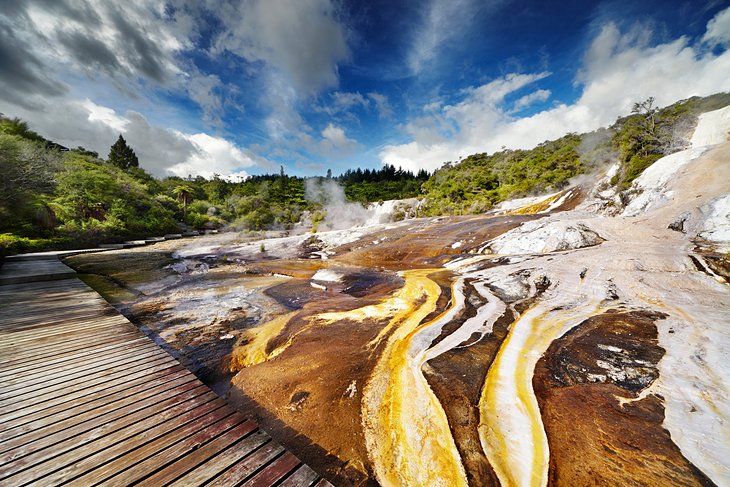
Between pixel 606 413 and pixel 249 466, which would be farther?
pixel 606 413

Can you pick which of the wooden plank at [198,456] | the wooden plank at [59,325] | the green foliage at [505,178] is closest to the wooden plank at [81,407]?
the wooden plank at [198,456]

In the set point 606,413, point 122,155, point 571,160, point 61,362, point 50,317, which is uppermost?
point 122,155

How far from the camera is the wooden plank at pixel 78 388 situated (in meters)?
2.50

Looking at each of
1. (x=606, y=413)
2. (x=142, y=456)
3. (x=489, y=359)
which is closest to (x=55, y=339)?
(x=142, y=456)

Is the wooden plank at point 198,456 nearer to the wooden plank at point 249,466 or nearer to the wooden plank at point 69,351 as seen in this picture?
the wooden plank at point 249,466

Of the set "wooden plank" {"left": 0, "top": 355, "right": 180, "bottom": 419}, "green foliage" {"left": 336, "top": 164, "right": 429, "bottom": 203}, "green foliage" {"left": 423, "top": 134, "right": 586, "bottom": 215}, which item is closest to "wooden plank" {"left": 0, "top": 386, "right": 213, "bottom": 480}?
"wooden plank" {"left": 0, "top": 355, "right": 180, "bottom": 419}

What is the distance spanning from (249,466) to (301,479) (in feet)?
1.46

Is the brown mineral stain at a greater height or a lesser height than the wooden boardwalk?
lesser

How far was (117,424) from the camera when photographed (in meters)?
2.35

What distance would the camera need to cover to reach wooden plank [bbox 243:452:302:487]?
1.87m

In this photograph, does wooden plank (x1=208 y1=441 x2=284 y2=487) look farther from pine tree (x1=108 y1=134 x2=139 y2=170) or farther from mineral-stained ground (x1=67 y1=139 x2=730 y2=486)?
pine tree (x1=108 y1=134 x2=139 y2=170)

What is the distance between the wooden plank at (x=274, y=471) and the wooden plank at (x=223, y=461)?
24cm

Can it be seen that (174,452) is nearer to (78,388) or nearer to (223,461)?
(223,461)

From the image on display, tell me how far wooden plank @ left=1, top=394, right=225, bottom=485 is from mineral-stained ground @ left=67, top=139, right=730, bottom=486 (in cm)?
100
